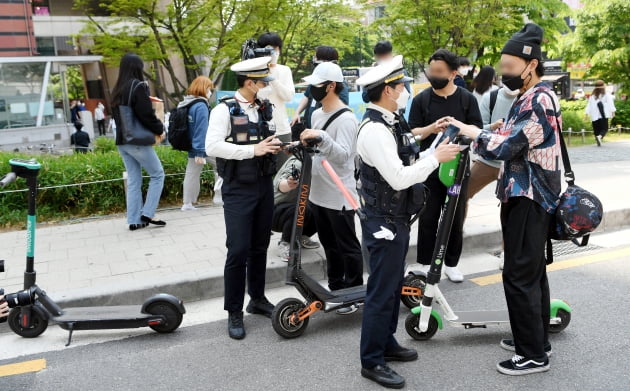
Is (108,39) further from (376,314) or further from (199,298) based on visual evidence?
(376,314)

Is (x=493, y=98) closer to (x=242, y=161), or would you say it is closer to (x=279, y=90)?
(x=279, y=90)

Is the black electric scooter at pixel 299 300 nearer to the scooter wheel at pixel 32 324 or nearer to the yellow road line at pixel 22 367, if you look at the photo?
the yellow road line at pixel 22 367

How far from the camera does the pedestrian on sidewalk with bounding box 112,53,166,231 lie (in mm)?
6367

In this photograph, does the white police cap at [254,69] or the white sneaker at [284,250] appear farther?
the white sneaker at [284,250]

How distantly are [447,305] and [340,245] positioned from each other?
93 cm

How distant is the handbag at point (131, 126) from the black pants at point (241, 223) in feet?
8.63

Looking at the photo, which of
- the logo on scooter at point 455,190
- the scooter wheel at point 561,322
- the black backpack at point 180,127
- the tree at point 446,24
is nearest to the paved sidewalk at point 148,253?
the black backpack at point 180,127

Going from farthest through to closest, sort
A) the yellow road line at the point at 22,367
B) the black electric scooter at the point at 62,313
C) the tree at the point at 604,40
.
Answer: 1. the tree at the point at 604,40
2. the black electric scooter at the point at 62,313
3. the yellow road line at the point at 22,367

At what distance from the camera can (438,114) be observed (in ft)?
16.1

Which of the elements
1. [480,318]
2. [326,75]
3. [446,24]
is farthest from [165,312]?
[446,24]

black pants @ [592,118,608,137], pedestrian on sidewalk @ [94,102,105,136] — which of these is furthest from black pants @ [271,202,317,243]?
pedestrian on sidewalk @ [94,102,105,136]

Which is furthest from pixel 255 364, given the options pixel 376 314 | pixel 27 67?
pixel 27 67

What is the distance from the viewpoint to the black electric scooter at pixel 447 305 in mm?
3572

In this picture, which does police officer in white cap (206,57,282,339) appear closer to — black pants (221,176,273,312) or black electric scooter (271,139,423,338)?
black pants (221,176,273,312)
